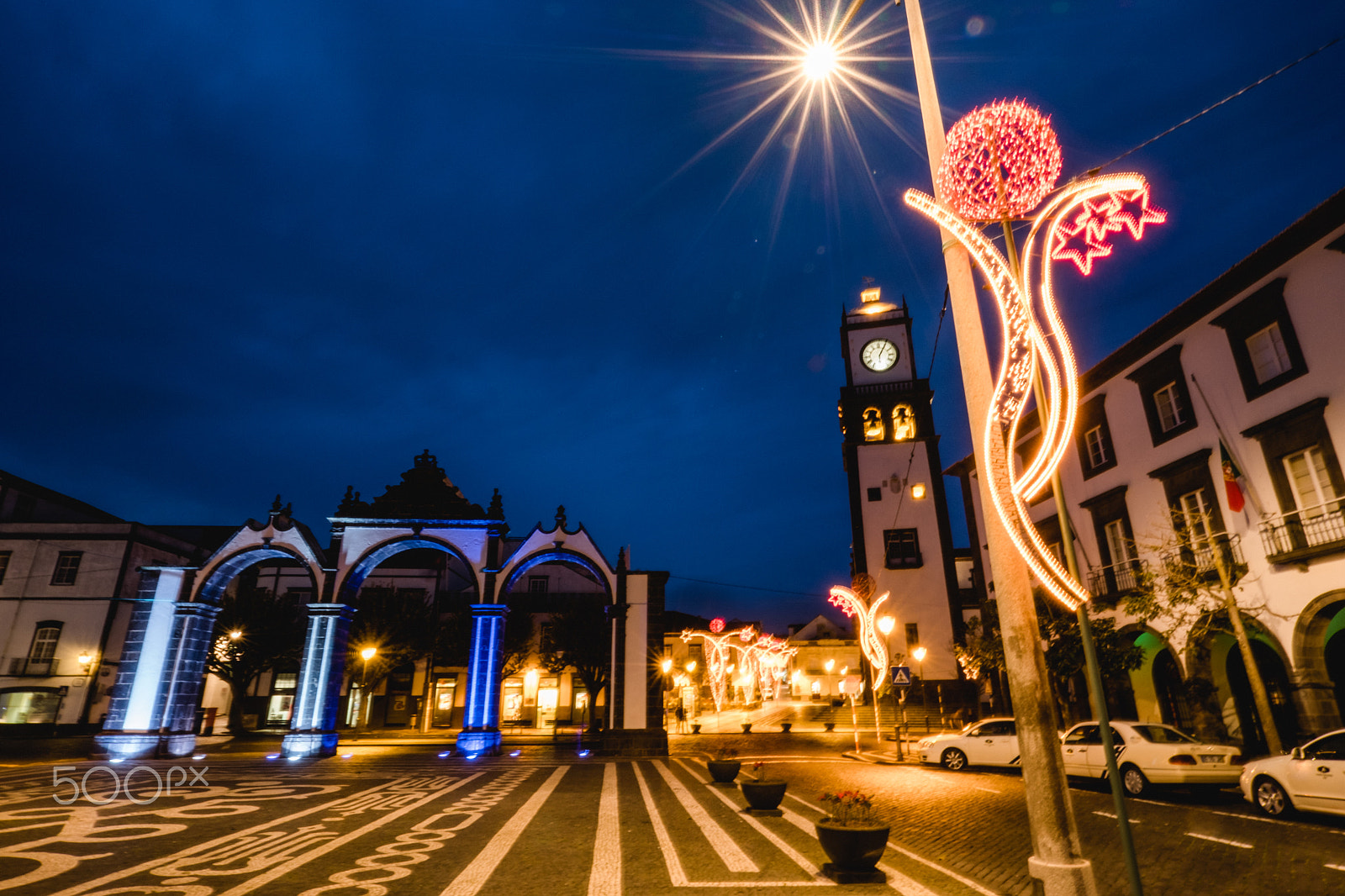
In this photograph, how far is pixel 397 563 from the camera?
141 feet

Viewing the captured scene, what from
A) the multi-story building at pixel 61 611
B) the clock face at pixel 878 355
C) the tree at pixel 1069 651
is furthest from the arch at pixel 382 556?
the clock face at pixel 878 355

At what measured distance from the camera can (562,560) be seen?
25391 millimetres

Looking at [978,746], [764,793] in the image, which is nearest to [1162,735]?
[978,746]

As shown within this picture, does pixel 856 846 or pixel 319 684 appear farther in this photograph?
pixel 319 684

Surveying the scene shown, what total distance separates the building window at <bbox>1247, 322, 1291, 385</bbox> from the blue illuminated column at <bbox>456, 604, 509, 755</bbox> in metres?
23.2

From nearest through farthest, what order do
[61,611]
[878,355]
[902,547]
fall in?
[61,611] → [902,547] → [878,355]

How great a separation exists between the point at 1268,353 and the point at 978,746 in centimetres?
1205

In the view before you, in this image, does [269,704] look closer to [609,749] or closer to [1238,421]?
[609,749]

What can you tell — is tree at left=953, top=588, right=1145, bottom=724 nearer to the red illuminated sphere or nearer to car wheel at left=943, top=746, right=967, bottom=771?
car wheel at left=943, top=746, right=967, bottom=771

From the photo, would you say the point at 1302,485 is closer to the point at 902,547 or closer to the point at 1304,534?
the point at 1304,534

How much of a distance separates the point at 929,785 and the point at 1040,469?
12.6m

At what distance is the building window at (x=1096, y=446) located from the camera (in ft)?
70.1

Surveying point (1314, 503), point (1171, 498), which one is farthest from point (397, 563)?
point (1314, 503)

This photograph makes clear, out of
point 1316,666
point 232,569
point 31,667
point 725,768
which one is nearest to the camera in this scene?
point 1316,666
